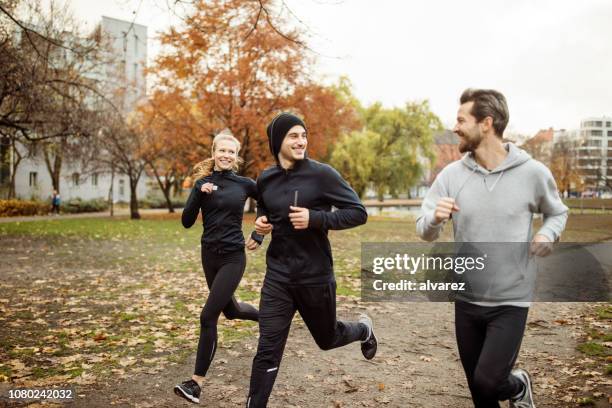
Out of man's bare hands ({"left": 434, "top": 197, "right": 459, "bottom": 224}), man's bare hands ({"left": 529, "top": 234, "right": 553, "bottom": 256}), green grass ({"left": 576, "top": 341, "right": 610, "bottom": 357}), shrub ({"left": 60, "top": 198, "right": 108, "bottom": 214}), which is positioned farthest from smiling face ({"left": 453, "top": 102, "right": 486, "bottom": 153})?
shrub ({"left": 60, "top": 198, "right": 108, "bottom": 214})

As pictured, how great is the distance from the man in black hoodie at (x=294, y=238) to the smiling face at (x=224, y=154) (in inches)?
42.6

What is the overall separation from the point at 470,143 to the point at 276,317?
1.76 metres

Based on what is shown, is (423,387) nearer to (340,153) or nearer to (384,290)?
(384,290)

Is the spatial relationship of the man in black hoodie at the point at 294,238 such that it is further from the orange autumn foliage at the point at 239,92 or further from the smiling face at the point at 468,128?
the orange autumn foliage at the point at 239,92

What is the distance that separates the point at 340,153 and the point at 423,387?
36.8 meters

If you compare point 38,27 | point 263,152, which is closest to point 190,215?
point 38,27

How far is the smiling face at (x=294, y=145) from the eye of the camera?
3908mm

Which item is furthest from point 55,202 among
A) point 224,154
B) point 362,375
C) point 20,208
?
point 362,375

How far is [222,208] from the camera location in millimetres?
5012

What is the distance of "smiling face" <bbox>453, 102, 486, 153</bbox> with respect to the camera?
3398 mm

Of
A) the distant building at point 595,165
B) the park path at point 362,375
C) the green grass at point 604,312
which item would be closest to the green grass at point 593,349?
the park path at point 362,375

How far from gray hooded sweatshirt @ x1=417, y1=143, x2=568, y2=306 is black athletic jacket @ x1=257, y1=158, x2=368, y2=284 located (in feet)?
2.34

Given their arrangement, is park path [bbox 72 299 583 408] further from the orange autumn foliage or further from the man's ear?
the orange autumn foliage

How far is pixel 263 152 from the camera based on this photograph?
96.9 ft
